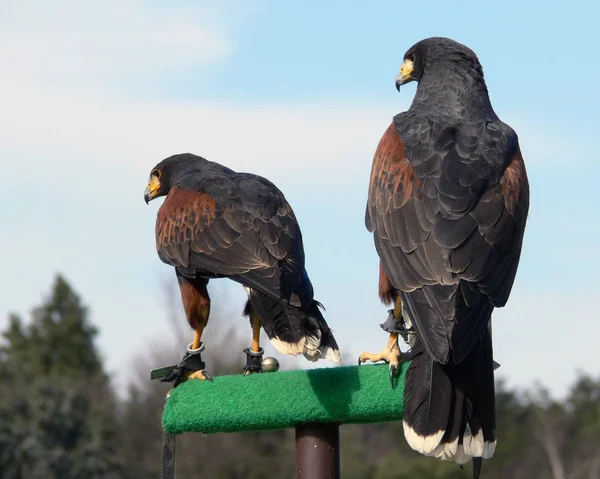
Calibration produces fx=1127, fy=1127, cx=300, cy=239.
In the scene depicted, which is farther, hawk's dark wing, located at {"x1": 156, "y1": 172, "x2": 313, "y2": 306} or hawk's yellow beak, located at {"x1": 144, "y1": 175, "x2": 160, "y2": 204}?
hawk's yellow beak, located at {"x1": 144, "y1": 175, "x2": 160, "y2": 204}

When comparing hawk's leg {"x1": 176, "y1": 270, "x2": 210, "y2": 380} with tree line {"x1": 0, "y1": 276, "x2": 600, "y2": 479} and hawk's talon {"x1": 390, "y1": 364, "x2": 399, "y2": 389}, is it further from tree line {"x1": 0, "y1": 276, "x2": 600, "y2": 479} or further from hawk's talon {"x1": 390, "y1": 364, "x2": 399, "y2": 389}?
tree line {"x1": 0, "y1": 276, "x2": 600, "y2": 479}

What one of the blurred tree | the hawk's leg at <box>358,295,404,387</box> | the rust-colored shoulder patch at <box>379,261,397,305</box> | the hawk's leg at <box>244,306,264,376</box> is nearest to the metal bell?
the hawk's leg at <box>244,306,264,376</box>

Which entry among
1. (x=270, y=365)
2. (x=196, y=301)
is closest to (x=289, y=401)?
(x=270, y=365)

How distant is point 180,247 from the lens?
7379 millimetres

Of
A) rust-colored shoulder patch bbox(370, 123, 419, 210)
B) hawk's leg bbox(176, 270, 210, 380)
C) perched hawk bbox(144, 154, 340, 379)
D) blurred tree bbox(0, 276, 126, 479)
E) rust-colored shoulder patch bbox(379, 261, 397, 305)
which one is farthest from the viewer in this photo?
blurred tree bbox(0, 276, 126, 479)

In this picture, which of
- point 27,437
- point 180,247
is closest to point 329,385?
point 180,247

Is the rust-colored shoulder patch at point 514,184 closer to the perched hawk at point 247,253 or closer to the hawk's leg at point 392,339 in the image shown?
the hawk's leg at point 392,339

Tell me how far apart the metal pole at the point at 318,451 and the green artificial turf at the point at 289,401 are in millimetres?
60

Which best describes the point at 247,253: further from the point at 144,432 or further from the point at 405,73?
the point at 144,432

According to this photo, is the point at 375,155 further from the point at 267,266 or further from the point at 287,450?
the point at 287,450

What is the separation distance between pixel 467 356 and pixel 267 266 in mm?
1780

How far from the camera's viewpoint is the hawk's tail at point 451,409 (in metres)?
5.02

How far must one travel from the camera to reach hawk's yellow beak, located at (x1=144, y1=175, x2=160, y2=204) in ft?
28.6

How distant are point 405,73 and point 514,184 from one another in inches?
62.6
